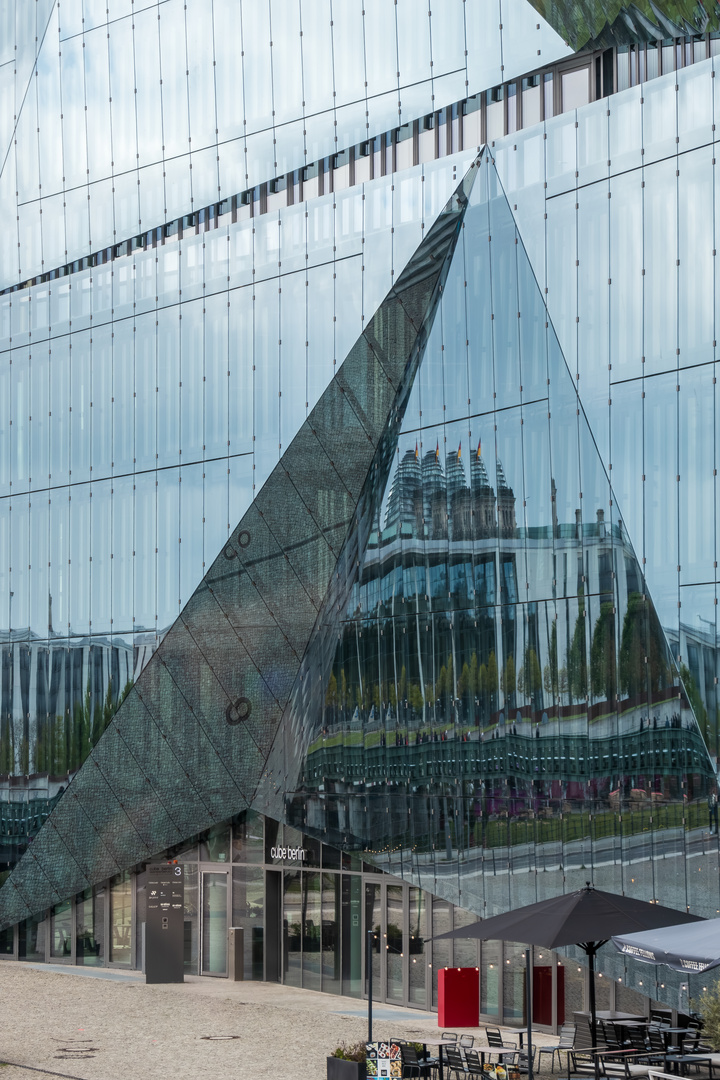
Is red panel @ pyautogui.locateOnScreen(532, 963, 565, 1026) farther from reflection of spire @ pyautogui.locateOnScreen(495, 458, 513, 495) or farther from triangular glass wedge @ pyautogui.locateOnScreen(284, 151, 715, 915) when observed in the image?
reflection of spire @ pyautogui.locateOnScreen(495, 458, 513, 495)

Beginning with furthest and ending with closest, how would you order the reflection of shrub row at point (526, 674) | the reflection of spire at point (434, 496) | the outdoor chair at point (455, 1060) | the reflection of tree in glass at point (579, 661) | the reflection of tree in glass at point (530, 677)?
the reflection of spire at point (434, 496) < the reflection of tree in glass at point (530, 677) < the reflection of tree in glass at point (579, 661) < the reflection of shrub row at point (526, 674) < the outdoor chair at point (455, 1060)

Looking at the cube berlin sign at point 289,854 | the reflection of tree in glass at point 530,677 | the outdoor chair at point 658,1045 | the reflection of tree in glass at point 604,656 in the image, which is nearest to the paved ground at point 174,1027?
the cube berlin sign at point 289,854

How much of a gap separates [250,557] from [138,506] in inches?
143

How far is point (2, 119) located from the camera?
3353 centimetres

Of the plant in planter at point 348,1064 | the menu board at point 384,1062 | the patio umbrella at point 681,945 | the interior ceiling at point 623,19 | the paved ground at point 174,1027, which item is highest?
the interior ceiling at point 623,19

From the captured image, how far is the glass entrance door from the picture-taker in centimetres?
2953

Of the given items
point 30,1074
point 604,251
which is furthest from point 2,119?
point 30,1074

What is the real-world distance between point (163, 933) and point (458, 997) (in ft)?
28.0

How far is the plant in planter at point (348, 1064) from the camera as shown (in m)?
16.1

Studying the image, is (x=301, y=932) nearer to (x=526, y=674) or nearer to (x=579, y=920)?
(x=526, y=674)

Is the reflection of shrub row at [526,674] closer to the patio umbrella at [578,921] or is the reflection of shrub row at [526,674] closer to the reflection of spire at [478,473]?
the reflection of spire at [478,473]

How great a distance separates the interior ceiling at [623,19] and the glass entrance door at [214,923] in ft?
57.0

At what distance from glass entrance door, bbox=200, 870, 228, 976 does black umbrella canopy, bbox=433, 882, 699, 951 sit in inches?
577

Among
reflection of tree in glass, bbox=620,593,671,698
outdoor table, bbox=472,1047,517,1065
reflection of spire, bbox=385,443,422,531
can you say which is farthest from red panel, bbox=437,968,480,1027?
reflection of spire, bbox=385,443,422,531
